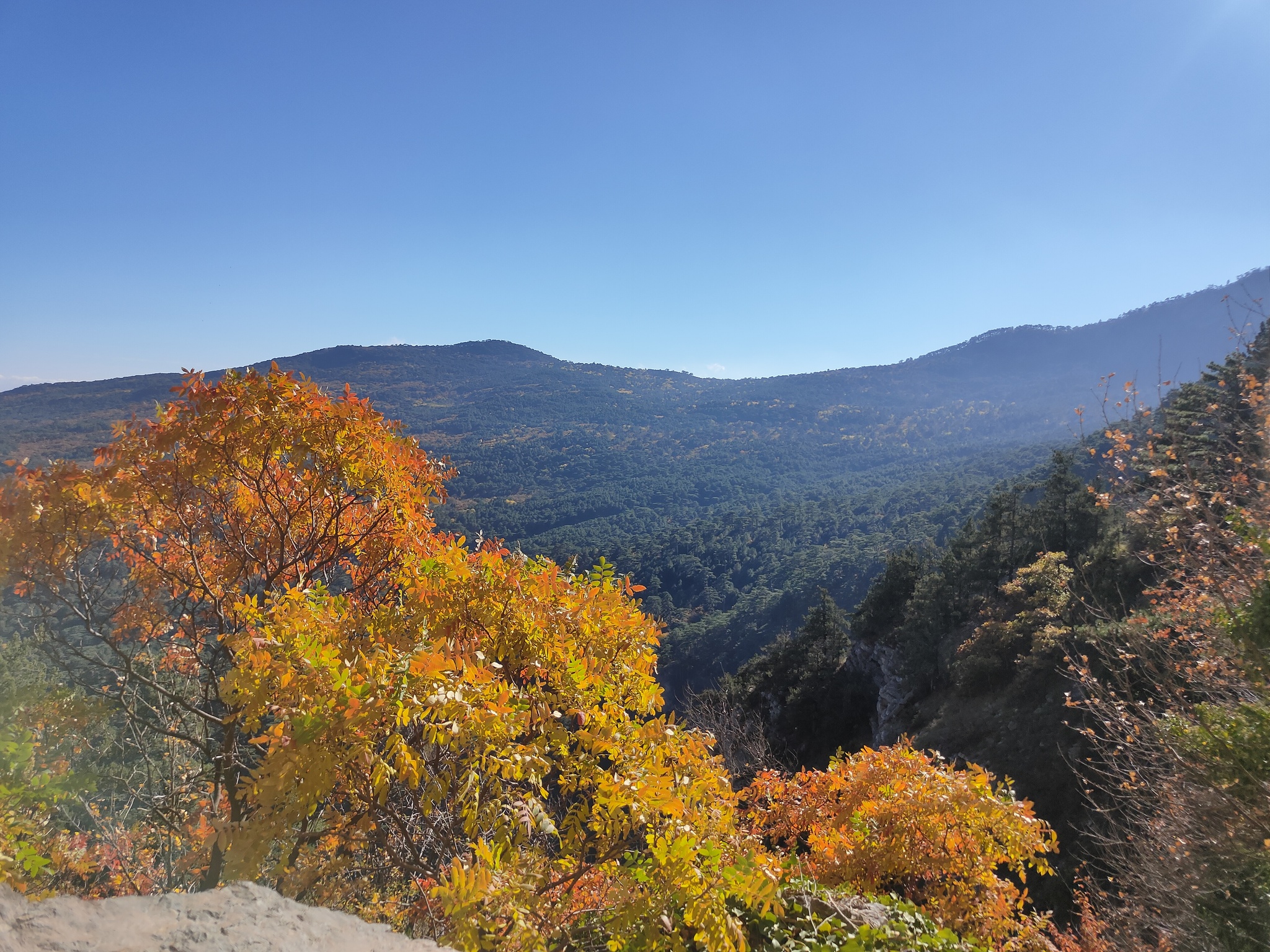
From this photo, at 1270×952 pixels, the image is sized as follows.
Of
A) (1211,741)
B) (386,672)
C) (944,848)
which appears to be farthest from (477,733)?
(1211,741)

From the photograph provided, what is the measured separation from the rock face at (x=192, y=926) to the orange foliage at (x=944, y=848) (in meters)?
4.46

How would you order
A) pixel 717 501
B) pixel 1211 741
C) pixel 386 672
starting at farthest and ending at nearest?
pixel 717 501 → pixel 1211 741 → pixel 386 672

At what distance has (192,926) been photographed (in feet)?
6.98

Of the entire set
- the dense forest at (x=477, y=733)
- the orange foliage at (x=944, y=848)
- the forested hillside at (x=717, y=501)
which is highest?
the dense forest at (x=477, y=733)

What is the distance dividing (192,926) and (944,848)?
582cm

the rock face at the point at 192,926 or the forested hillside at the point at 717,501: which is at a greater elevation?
the rock face at the point at 192,926

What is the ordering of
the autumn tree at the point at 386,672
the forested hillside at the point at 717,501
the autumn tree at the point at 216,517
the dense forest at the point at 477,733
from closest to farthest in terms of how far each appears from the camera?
the autumn tree at the point at 386,672 < the dense forest at the point at 477,733 < the autumn tree at the point at 216,517 < the forested hillside at the point at 717,501

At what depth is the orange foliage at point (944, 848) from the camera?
5.17m

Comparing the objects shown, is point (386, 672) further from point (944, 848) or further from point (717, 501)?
point (717, 501)

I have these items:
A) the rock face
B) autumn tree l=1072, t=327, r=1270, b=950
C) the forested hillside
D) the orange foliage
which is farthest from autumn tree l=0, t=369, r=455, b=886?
the forested hillside

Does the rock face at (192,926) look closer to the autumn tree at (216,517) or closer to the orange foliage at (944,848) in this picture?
the autumn tree at (216,517)

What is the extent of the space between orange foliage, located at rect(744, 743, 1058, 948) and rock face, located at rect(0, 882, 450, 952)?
14.6 ft

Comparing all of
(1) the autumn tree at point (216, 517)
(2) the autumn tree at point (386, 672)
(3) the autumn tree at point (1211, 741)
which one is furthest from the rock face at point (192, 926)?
(3) the autumn tree at point (1211, 741)

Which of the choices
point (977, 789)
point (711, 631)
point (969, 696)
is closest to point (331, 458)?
point (977, 789)
